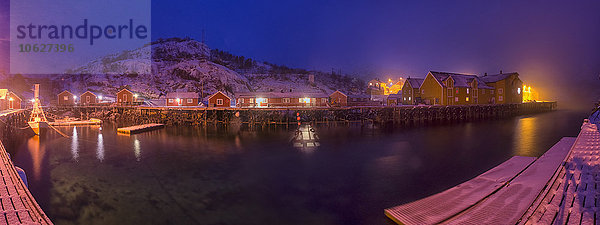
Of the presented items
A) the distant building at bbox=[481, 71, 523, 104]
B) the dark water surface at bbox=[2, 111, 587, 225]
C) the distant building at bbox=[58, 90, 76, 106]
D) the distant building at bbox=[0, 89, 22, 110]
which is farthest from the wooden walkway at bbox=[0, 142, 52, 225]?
the distant building at bbox=[481, 71, 523, 104]

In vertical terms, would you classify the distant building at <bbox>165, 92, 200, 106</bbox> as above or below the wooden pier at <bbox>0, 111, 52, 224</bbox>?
above

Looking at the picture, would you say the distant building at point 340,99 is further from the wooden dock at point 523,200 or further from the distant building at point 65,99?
the distant building at point 65,99

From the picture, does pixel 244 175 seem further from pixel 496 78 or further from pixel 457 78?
pixel 496 78

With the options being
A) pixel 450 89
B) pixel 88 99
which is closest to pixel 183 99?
pixel 88 99

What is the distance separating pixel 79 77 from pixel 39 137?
254 ft

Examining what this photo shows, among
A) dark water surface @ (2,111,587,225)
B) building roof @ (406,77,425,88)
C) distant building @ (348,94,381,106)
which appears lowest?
dark water surface @ (2,111,587,225)

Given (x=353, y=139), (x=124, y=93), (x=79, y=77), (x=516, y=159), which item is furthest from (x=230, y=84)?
(x=516, y=159)

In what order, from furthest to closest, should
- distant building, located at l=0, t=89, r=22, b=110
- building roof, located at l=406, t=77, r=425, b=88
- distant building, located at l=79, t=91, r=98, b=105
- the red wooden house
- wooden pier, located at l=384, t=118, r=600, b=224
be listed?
distant building, located at l=79, t=91, r=98, b=105
building roof, located at l=406, t=77, r=425, b=88
the red wooden house
distant building, located at l=0, t=89, r=22, b=110
wooden pier, located at l=384, t=118, r=600, b=224

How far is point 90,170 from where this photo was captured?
57.2 feet

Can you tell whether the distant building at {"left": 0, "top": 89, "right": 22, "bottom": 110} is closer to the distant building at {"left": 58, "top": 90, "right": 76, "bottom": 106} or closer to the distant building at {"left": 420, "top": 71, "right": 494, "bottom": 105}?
the distant building at {"left": 58, "top": 90, "right": 76, "bottom": 106}

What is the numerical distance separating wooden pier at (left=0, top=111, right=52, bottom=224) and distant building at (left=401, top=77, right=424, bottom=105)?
2375 inches

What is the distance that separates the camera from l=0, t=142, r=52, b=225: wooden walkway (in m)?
6.24

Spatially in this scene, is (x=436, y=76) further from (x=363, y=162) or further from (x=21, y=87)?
(x=21, y=87)

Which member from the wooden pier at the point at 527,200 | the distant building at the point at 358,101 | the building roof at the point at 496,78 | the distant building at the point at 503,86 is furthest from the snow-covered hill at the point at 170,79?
the wooden pier at the point at 527,200
